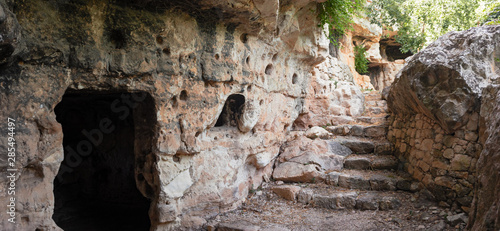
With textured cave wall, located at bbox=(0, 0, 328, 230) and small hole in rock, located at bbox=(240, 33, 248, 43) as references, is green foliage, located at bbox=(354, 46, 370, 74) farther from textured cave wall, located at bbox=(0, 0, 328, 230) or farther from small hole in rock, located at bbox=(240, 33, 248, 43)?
small hole in rock, located at bbox=(240, 33, 248, 43)

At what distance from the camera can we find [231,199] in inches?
196

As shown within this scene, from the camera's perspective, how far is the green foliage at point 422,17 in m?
10.2

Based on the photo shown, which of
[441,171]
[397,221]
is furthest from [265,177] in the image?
[441,171]

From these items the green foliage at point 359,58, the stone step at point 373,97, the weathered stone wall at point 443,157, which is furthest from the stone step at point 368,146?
the green foliage at point 359,58

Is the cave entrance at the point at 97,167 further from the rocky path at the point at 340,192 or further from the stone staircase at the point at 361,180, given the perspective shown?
the stone staircase at the point at 361,180

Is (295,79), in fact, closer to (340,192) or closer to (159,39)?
(340,192)

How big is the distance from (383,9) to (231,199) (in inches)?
402

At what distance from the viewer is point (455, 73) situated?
4.19 meters

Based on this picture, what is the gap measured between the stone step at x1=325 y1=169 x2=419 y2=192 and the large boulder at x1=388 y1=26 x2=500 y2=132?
1234mm

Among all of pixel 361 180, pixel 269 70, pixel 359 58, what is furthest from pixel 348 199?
pixel 359 58

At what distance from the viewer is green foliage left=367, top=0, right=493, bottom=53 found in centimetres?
1020

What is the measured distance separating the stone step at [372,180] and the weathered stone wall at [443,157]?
0.62 feet

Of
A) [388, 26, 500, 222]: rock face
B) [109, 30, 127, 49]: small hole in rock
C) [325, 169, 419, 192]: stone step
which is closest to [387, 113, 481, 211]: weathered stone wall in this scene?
[388, 26, 500, 222]: rock face

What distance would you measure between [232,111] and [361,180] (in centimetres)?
249
